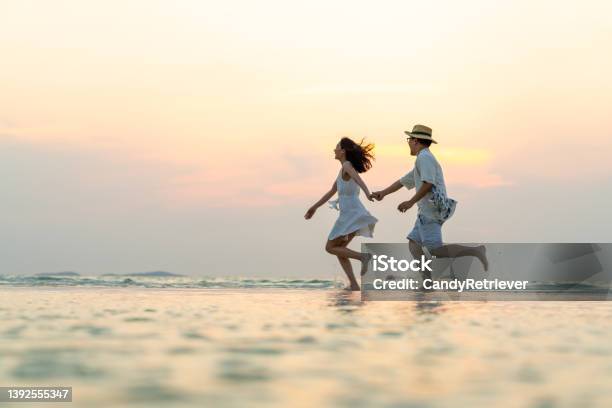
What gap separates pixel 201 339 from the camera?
4387mm

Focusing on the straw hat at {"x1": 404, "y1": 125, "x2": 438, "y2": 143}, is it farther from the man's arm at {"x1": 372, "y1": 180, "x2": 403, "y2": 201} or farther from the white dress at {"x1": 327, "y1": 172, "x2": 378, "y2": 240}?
the white dress at {"x1": 327, "y1": 172, "x2": 378, "y2": 240}

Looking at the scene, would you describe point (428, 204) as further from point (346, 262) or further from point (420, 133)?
point (346, 262)

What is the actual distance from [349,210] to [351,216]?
0.09 m

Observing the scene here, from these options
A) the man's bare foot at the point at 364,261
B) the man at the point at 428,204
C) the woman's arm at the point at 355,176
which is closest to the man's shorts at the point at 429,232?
the man at the point at 428,204

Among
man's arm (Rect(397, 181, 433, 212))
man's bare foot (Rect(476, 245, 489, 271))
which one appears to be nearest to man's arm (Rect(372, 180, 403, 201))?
man's arm (Rect(397, 181, 433, 212))

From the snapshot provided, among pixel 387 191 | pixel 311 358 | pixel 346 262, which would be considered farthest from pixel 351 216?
pixel 311 358

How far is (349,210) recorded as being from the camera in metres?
12.4

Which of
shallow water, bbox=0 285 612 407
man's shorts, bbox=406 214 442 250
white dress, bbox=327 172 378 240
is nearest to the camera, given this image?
shallow water, bbox=0 285 612 407

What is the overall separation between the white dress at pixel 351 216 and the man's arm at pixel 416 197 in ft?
5.90

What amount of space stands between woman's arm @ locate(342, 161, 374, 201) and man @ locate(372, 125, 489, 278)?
2.83 feet

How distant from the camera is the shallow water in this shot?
2.79 meters

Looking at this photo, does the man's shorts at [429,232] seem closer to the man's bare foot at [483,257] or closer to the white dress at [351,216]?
the man's bare foot at [483,257]

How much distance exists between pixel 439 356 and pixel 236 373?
0.93m

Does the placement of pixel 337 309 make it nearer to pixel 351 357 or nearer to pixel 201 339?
pixel 201 339
